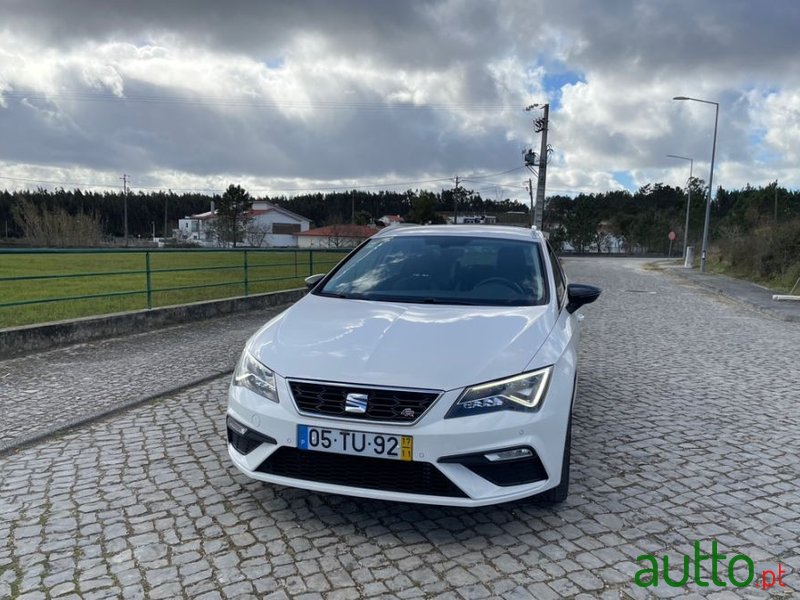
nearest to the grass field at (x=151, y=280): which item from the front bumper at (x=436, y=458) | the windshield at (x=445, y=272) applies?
the windshield at (x=445, y=272)

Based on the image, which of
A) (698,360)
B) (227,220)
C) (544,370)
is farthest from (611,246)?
(544,370)

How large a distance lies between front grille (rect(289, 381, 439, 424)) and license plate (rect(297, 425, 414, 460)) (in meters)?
0.08

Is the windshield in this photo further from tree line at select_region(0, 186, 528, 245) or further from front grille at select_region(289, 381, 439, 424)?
tree line at select_region(0, 186, 528, 245)

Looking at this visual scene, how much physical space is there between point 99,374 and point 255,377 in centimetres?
403

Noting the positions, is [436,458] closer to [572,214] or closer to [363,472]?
[363,472]

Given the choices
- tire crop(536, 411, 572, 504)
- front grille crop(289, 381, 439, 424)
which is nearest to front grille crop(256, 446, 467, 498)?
front grille crop(289, 381, 439, 424)

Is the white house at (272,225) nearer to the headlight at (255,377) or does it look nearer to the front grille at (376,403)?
the headlight at (255,377)

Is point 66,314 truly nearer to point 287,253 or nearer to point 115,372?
point 115,372

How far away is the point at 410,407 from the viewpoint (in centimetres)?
273

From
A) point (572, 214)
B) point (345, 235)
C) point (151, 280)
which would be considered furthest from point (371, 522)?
point (572, 214)

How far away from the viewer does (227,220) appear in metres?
67.2

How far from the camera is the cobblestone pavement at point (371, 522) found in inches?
102

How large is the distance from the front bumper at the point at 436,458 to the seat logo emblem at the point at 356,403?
0.06 metres

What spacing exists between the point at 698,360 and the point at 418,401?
20.2 feet
